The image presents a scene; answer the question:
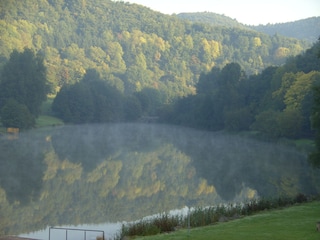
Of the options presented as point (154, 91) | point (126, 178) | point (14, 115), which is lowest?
point (126, 178)

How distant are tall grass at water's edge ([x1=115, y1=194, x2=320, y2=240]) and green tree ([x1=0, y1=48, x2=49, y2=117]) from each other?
257 feet

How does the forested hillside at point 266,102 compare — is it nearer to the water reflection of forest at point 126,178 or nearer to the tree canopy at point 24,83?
the water reflection of forest at point 126,178

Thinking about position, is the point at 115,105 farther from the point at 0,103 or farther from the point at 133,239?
the point at 133,239

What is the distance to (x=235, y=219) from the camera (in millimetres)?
24703

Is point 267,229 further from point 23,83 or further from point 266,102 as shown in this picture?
point 23,83

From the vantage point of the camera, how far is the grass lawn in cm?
1830

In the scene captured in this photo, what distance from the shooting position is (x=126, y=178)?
44719 millimetres

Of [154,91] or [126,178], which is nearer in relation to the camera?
[126,178]

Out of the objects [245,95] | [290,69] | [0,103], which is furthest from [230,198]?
[0,103]

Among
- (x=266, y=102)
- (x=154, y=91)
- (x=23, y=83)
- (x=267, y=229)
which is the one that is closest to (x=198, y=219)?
(x=267, y=229)

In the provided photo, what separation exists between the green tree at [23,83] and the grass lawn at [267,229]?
8213cm

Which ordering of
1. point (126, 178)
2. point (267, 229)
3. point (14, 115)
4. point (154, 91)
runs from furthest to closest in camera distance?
point (154, 91)
point (14, 115)
point (126, 178)
point (267, 229)

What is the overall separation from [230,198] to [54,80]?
4345 inches

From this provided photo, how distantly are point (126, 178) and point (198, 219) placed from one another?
20651mm
